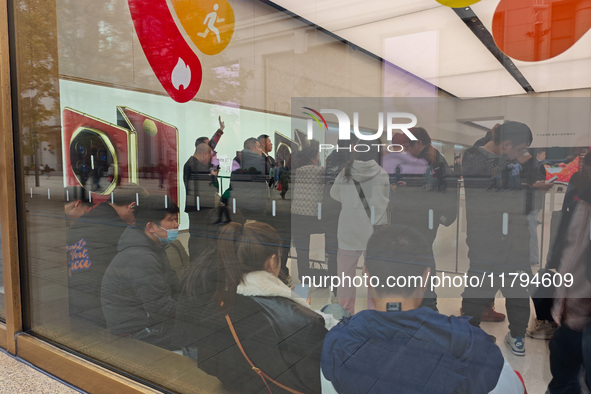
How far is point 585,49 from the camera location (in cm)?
119

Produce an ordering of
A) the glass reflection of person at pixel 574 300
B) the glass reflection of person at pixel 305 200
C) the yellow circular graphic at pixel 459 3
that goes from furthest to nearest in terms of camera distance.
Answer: the glass reflection of person at pixel 305 200, the yellow circular graphic at pixel 459 3, the glass reflection of person at pixel 574 300

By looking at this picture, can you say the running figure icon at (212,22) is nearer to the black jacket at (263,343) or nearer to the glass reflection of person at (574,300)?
the black jacket at (263,343)

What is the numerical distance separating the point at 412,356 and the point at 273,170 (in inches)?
36.7

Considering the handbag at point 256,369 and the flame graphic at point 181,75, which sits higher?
the flame graphic at point 181,75

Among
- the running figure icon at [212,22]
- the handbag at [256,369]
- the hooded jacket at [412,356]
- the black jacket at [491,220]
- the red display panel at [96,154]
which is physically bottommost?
the handbag at [256,369]

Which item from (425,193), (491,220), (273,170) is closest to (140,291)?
(273,170)

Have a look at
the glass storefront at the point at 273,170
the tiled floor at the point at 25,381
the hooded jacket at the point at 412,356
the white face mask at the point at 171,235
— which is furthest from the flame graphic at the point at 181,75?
the tiled floor at the point at 25,381

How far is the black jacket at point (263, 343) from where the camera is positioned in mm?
1790

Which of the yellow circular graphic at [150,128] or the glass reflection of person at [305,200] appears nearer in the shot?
the glass reflection of person at [305,200]

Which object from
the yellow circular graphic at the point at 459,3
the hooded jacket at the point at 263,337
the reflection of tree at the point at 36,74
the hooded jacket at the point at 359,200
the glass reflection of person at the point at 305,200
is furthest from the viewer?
the reflection of tree at the point at 36,74

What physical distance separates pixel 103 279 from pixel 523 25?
8.60 ft

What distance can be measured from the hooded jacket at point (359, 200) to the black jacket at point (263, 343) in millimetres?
375

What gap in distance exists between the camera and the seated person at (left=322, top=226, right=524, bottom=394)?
1438 millimetres

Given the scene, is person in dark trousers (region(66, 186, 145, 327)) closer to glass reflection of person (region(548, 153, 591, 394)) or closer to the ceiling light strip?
the ceiling light strip
